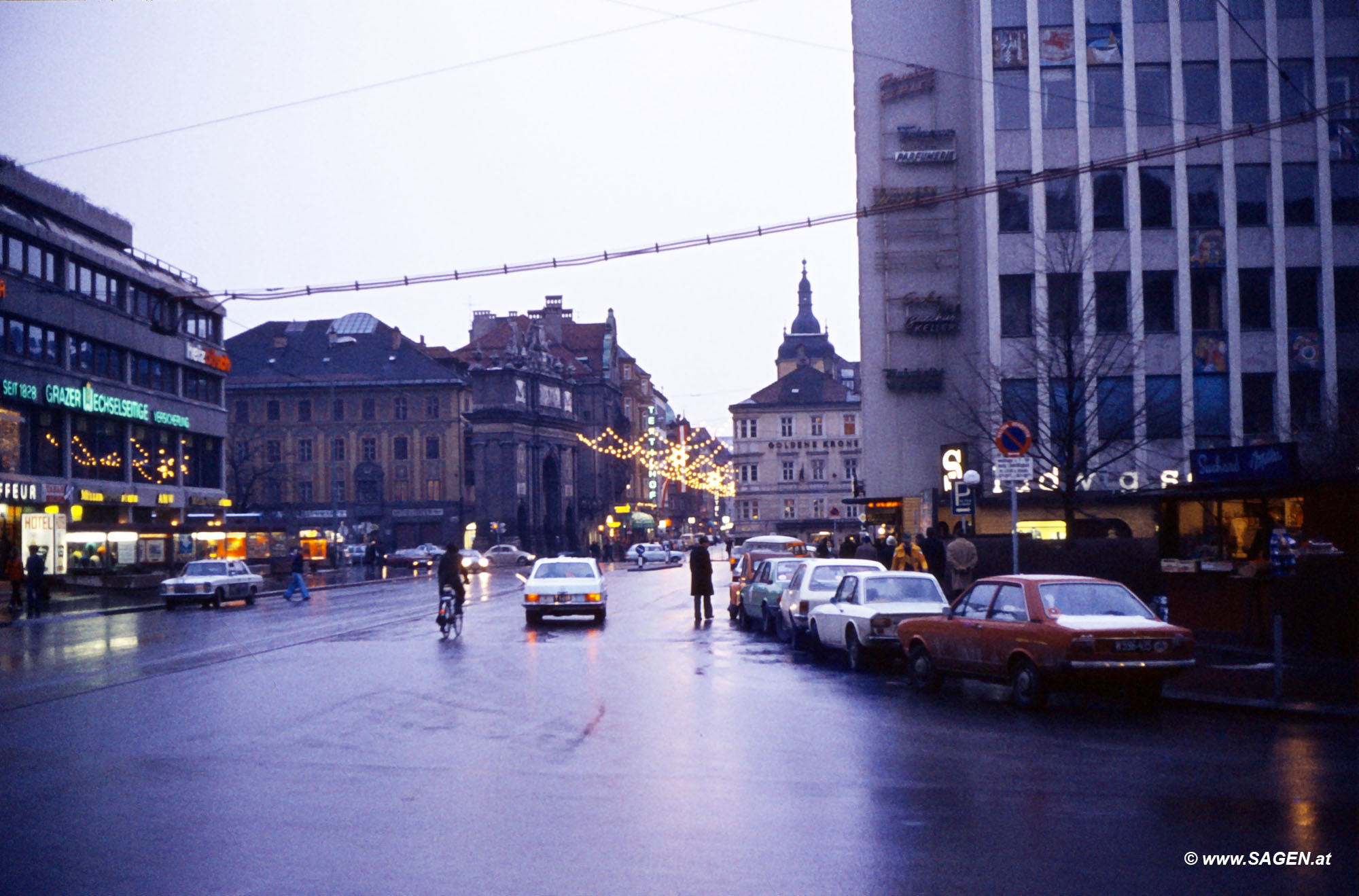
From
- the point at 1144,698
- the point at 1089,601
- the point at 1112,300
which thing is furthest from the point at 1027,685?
the point at 1112,300

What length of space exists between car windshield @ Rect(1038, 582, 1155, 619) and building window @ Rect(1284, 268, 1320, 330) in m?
37.5

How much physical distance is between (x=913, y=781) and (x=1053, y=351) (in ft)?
73.0

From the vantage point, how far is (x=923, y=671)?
1680 centimetres

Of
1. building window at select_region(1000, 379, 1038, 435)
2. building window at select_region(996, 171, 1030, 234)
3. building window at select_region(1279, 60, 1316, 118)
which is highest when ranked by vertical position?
building window at select_region(1279, 60, 1316, 118)

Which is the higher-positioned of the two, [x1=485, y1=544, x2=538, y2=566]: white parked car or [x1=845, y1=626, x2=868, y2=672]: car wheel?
[x1=845, y1=626, x2=868, y2=672]: car wheel

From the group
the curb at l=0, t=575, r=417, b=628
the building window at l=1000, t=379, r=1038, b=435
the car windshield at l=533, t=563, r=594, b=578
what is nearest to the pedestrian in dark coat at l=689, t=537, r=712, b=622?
the car windshield at l=533, t=563, r=594, b=578

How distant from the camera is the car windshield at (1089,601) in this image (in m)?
14.7

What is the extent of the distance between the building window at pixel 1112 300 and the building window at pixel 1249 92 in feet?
22.7

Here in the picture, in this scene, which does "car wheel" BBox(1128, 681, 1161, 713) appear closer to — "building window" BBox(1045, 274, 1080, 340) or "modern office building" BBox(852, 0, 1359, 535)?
"building window" BBox(1045, 274, 1080, 340)

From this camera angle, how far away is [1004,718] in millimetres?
14141

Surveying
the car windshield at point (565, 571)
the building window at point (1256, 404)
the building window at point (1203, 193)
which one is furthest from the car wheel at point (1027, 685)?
the building window at point (1203, 193)

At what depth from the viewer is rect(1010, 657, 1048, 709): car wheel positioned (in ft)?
47.3

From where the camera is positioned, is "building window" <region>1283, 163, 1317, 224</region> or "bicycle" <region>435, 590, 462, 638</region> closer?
"bicycle" <region>435, 590, 462, 638</region>

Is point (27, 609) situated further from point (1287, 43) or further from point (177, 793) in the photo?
point (1287, 43)
